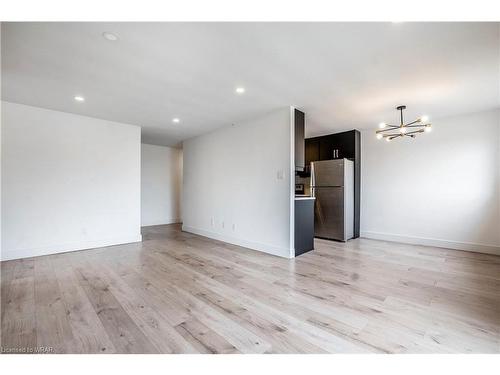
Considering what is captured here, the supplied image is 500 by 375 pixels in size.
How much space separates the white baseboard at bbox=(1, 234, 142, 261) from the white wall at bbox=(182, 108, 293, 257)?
5.42 feet

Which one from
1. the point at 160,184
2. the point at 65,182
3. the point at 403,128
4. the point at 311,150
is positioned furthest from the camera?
the point at 160,184

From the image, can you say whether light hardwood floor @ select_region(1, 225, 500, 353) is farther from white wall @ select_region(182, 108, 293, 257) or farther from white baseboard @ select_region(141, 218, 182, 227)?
white baseboard @ select_region(141, 218, 182, 227)

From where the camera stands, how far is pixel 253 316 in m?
1.92

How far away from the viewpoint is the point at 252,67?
2.48 m

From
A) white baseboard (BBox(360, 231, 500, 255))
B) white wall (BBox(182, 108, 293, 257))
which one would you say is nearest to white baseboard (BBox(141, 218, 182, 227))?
white wall (BBox(182, 108, 293, 257))

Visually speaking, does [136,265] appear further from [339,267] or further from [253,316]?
[339,267]

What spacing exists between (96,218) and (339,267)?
4.37 m

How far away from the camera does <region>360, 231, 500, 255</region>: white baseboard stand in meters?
3.92

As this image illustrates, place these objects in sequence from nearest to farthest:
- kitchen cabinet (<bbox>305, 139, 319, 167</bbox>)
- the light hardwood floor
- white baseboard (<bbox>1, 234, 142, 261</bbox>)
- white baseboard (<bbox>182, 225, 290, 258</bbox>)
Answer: the light hardwood floor
white baseboard (<bbox>1, 234, 142, 261</bbox>)
white baseboard (<bbox>182, 225, 290, 258</bbox>)
kitchen cabinet (<bbox>305, 139, 319, 167</bbox>)

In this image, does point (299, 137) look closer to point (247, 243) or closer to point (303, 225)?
point (303, 225)

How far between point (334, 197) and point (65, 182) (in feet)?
17.1

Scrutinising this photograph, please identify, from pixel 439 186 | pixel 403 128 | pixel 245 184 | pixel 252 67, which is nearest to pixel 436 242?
pixel 439 186
